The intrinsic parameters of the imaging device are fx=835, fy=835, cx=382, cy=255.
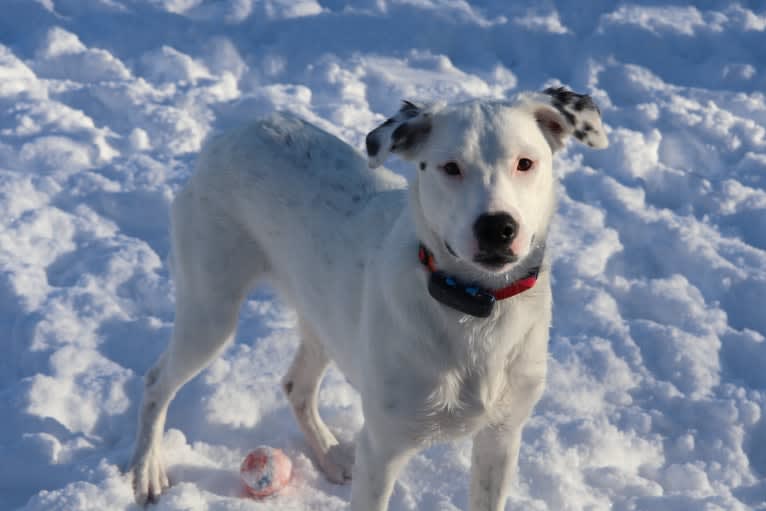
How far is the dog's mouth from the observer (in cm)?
257

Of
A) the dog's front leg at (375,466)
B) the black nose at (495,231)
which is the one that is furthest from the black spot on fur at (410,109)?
the dog's front leg at (375,466)

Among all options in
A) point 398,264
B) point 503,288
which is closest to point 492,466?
point 503,288

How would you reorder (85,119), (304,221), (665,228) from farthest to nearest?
(85,119), (665,228), (304,221)

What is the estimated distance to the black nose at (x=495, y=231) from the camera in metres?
2.53

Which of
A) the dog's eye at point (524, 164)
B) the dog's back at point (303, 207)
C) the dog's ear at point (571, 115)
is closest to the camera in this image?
the dog's eye at point (524, 164)

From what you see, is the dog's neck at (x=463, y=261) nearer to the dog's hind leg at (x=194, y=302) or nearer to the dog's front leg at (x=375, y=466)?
the dog's front leg at (x=375, y=466)

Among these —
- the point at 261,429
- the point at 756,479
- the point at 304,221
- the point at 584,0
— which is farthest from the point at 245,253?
the point at 584,0

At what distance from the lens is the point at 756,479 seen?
13.0 feet

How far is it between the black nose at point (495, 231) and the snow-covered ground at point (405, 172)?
68.3 inches

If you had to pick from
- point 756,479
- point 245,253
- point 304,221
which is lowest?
point 756,479

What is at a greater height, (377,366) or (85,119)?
(377,366)

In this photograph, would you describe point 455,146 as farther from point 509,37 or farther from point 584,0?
point 584,0

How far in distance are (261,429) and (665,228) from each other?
2930mm

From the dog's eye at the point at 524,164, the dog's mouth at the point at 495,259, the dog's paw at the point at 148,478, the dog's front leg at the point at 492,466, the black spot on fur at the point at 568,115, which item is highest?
the black spot on fur at the point at 568,115
